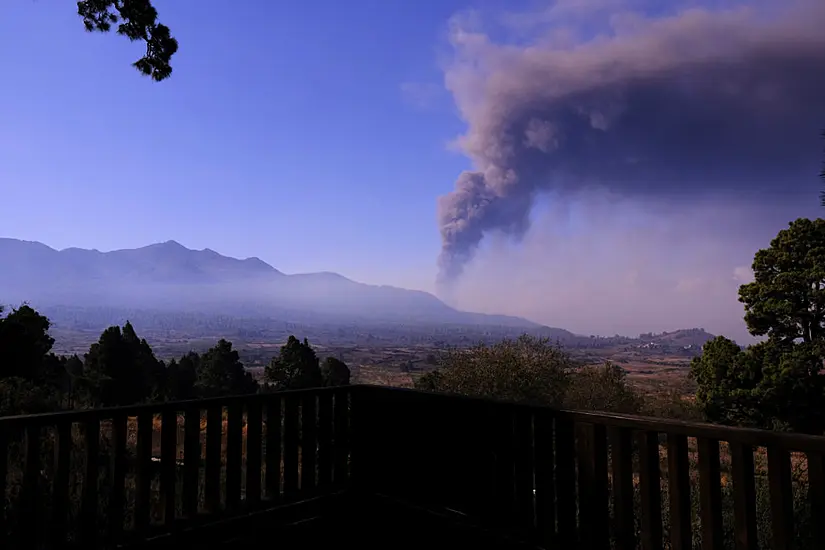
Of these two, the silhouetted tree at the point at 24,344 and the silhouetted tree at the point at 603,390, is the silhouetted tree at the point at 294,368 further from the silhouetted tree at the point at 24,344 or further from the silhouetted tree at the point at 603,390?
the silhouetted tree at the point at 603,390

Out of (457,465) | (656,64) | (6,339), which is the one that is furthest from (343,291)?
(457,465)

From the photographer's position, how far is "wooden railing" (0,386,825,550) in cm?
227

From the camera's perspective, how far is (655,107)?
19.0 metres

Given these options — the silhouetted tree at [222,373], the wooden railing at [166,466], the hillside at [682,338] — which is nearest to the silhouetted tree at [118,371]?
the silhouetted tree at [222,373]

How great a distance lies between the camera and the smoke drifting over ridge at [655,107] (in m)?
12.9

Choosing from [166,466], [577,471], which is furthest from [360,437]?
[577,471]

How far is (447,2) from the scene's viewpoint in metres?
9.59

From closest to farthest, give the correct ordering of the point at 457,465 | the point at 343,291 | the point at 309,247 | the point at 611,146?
the point at 457,465
the point at 611,146
the point at 309,247
the point at 343,291

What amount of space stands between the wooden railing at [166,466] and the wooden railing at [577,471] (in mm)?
394

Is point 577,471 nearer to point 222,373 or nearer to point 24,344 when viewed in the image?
point 24,344

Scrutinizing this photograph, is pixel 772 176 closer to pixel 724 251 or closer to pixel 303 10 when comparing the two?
pixel 724 251

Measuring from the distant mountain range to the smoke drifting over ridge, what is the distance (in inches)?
688

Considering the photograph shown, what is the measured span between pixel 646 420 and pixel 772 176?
18469 mm

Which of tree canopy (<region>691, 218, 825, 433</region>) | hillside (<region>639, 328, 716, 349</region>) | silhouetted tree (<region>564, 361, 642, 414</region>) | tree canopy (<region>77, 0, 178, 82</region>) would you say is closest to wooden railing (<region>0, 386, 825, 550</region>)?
tree canopy (<region>77, 0, 178, 82</region>)
